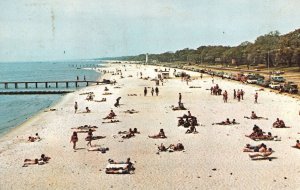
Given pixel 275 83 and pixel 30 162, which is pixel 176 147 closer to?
pixel 30 162

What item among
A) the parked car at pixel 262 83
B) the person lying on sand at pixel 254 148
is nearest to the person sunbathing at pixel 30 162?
the person lying on sand at pixel 254 148

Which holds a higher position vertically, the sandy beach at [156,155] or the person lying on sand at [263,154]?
the person lying on sand at [263,154]

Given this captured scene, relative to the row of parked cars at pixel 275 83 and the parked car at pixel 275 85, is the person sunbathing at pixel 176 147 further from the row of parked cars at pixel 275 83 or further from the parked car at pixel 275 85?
the parked car at pixel 275 85

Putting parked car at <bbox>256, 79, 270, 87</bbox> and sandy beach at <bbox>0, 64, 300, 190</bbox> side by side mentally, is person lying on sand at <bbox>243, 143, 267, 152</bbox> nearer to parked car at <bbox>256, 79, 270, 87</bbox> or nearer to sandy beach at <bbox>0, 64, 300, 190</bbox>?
sandy beach at <bbox>0, 64, 300, 190</bbox>

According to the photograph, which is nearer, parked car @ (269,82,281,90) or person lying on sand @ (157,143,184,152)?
person lying on sand @ (157,143,184,152)

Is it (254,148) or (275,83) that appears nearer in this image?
(254,148)

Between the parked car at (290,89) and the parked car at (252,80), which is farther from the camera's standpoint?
the parked car at (252,80)

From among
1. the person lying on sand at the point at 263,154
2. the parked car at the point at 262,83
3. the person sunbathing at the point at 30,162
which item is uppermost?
the parked car at the point at 262,83

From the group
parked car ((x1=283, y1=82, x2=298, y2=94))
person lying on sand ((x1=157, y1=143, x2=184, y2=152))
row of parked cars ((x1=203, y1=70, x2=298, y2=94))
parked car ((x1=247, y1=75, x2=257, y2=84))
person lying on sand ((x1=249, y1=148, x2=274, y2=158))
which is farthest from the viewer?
parked car ((x1=247, y1=75, x2=257, y2=84))

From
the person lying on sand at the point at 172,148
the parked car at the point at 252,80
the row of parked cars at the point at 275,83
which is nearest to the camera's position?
the person lying on sand at the point at 172,148

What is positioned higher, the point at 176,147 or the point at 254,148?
the point at 254,148

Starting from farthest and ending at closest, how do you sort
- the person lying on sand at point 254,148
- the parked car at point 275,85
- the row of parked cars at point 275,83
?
the parked car at point 275,85 → the row of parked cars at point 275,83 → the person lying on sand at point 254,148

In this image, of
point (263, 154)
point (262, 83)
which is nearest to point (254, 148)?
point (263, 154)

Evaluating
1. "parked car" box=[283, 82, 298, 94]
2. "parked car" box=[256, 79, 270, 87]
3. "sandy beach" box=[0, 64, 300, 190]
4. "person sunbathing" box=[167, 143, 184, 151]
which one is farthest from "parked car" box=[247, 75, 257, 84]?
"person sunbathing" box=[167, 143, 184, 151]
